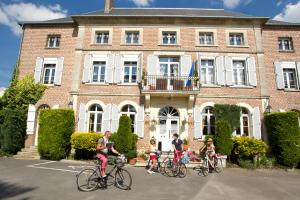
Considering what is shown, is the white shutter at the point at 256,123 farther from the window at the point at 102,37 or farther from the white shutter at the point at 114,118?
the window at the point at 102,37

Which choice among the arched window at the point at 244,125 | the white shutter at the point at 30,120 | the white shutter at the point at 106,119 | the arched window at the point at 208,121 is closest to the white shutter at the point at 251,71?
the arched window at the point at 244,125

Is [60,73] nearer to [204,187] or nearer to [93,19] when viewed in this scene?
[93,19]

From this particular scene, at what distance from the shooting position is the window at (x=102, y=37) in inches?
613

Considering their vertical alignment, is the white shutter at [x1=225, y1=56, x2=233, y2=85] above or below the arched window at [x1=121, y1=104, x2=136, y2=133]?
above

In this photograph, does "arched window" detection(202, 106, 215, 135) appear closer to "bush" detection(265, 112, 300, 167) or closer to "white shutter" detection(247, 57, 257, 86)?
"white shutter" detection(247, 57, 257, 86)

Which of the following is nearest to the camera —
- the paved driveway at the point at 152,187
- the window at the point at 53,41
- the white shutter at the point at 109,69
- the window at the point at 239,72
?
the paved driveway at the point at 152,187

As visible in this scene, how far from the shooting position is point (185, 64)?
14.6 metres

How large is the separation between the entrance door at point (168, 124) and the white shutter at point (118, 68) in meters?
3.29

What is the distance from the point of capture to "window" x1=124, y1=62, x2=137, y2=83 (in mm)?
14750

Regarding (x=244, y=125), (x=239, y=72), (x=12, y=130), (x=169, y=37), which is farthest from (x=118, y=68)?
(x=244, y=125)

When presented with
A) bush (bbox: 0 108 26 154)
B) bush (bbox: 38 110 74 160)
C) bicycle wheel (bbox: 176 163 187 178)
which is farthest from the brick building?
bicycle wheel (bbox: 176 163 187 178)

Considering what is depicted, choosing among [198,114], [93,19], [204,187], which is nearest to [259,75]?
[198,114]

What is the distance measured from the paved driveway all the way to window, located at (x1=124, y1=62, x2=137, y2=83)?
701 cm

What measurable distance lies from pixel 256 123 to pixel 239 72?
11.1 ft
